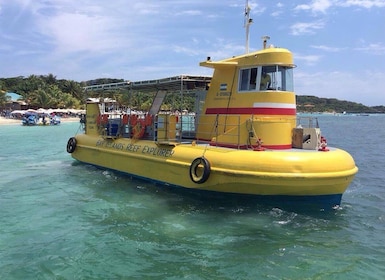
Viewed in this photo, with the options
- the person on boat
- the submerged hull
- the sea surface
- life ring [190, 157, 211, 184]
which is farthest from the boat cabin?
the sea surface

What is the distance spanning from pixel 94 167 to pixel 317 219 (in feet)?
33.3

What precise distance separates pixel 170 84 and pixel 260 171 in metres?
5.44

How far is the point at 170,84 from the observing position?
13.4 m

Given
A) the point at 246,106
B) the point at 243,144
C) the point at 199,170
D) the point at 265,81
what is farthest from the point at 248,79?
the point at 199,170

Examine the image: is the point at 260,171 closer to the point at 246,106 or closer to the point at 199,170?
the point at 199,170

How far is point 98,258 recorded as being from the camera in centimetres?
695

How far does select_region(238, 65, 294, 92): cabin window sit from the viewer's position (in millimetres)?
10859

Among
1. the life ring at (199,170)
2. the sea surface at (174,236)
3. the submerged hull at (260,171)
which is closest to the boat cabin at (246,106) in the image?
the submerged hull at (260,171)

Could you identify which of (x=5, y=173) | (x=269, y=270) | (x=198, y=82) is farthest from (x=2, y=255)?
(x=5, y=173)

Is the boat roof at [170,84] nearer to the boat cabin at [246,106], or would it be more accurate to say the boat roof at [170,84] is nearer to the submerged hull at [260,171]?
the boat cabin at [246,106]

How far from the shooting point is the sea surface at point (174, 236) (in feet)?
21.7

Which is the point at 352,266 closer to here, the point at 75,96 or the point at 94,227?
the point at 94,227

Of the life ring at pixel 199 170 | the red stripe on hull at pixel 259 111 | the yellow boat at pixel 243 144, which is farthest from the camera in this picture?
the red stripe on hull at pixel 259 111

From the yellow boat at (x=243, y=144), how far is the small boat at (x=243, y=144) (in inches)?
1.0
